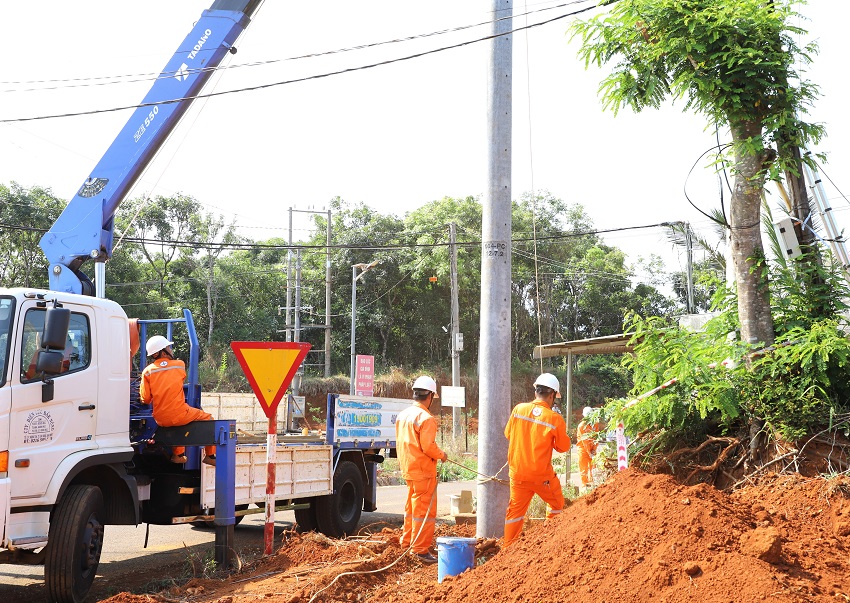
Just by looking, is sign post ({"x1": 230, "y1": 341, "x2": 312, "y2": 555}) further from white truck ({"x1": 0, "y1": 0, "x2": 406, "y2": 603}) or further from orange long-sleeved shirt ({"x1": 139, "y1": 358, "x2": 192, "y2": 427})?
orange long-sleeved shirt ({"x1": 139, "y1": 358, "x2": 192, "y2": 427})

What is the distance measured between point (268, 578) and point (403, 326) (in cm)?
3777

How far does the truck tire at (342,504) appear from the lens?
35.0 feet

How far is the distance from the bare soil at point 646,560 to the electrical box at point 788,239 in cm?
239

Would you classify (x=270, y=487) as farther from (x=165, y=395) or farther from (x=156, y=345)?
(x=156, y=345)

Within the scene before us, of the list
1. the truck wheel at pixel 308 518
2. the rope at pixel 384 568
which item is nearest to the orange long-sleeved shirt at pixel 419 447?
the rope at pixel 384 568

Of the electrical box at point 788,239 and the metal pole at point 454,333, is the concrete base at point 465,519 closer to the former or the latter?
the electrical box at point 788,239

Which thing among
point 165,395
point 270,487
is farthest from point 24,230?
point 270,487

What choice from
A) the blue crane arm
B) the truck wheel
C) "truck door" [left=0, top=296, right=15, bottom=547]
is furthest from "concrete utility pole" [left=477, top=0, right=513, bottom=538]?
the blue crane arm

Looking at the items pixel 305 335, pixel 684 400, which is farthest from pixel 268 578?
pixel 305 335

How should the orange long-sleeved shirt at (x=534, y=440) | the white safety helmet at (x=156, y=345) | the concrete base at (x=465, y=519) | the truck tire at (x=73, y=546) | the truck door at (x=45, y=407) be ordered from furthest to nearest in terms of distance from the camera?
the concrete base at (x=465, y=519) → the white safety helmet at (x=156, y=345) → the orange long-sleeved shirt at (x=534, y=440) → the truck tire at (x=73, y=546) → the truck door at (x=45, y=407)

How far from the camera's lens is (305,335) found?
44625 mm

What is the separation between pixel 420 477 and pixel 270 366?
1.84 metres

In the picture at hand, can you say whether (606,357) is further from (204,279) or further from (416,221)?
(204,279)

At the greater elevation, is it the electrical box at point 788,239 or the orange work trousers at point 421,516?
the electrical box at point 788,239
